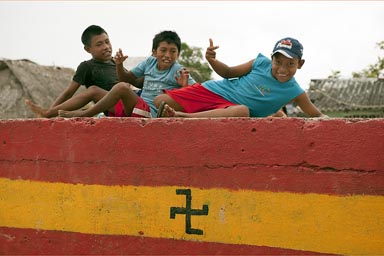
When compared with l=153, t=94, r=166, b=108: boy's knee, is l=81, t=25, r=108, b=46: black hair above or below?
above

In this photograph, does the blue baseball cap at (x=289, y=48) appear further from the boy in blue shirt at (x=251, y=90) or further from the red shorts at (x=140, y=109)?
the red shorts at (x=140, y=109)

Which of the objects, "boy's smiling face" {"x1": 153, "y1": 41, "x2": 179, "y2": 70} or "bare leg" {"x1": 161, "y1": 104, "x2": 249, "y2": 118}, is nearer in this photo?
"bare leg" {"x1": 161, "y1": 104, "x2": 249, "y2": 118}

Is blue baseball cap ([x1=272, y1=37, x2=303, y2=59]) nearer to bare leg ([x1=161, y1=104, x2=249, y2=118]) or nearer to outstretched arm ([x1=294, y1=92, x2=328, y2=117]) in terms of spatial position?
outstretched arm ([x1=294, y1=92, x2=328, y2=117])

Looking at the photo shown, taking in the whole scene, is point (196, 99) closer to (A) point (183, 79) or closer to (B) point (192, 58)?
(A) point (183, 79)

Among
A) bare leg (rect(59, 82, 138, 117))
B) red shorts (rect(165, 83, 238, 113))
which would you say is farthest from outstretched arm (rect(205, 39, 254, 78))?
bare leg (rect(59, 82, 138, 117))

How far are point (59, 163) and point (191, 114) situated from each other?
0.94m

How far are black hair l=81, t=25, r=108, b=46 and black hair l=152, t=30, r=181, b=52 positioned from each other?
0.63 m

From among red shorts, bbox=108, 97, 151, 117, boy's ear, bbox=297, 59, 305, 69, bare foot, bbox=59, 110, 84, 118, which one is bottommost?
bare foot, bbox=59, 110, 84, 118

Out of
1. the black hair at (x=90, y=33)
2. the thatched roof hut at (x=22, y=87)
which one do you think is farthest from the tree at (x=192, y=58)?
the black hair at (x=90, y=33)

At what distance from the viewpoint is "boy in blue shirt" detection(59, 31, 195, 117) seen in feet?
12.3

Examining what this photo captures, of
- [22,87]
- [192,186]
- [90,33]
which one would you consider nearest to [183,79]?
[90,33]

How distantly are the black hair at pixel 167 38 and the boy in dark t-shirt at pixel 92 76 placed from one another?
0.50 meters

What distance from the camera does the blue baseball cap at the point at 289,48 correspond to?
3595mm

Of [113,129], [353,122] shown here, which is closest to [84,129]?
[113,129]
